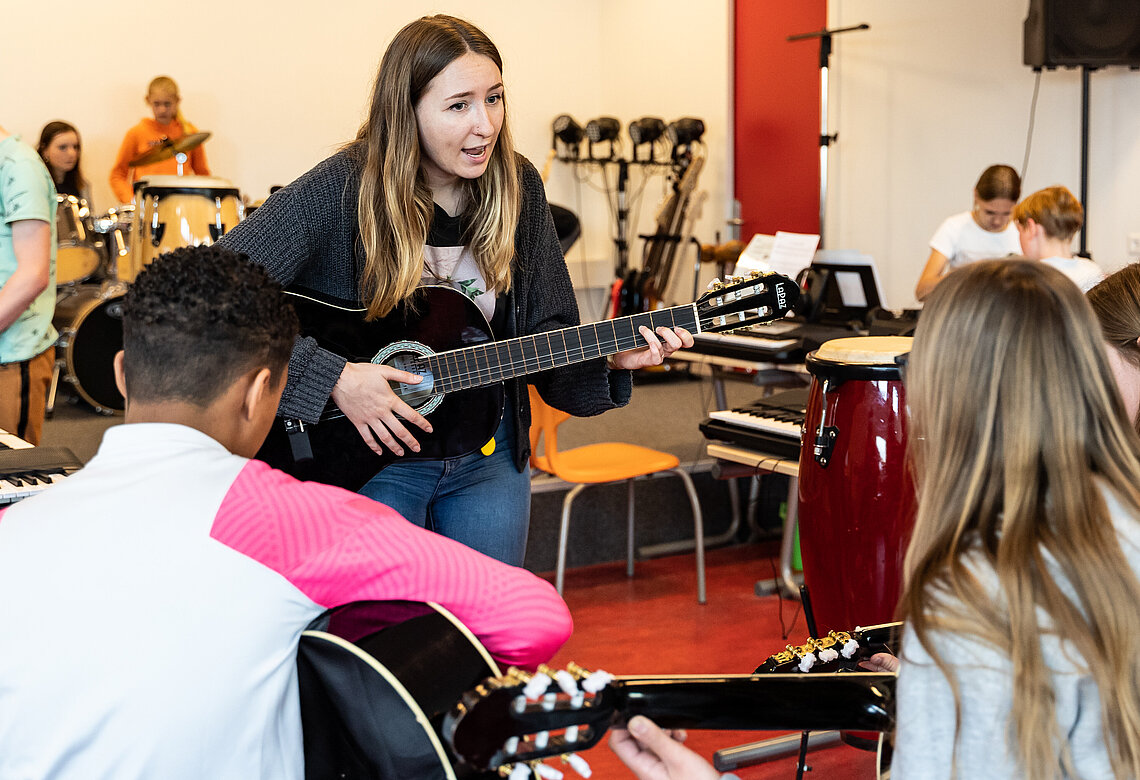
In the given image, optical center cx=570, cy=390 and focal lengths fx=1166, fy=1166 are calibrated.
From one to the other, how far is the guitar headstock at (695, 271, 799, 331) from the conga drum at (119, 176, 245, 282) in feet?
10.7

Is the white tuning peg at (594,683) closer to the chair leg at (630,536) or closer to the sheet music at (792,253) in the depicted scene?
the chair leg at (630,536)

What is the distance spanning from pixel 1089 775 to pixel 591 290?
8020 millimetres

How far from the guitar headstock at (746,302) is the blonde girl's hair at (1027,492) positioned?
91cm

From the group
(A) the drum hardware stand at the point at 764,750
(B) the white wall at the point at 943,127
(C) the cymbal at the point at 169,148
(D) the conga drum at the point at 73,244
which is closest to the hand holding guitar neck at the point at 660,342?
(A) the drum hardware stand at the point at 764,750

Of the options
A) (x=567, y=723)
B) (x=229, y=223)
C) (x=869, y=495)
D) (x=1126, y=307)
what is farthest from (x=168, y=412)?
(x=229, y=223)

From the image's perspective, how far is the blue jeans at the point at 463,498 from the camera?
6.32 ft

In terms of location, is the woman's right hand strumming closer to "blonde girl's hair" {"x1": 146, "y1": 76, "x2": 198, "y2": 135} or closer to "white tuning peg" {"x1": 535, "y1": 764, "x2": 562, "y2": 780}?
"white tuning peg" {"x1": 535, "y1": 764, "x2": 562, "y2": 780}

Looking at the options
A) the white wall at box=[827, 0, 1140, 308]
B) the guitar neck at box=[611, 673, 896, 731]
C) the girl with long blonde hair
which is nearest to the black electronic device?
the white wall at box=[827, 0, 1140, 308]

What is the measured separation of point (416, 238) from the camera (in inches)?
75.7

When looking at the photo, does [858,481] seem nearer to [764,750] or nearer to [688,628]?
[764,750]

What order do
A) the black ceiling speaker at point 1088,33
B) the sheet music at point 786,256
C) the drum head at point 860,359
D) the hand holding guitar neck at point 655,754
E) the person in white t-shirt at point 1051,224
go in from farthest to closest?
the black ceiling speaker at point 1088,33
the sheet music at point 786,256
the person in white t-shirt at point 1051,224
the drum head at point 860,359
the hand holding guitar neck at point 655,754

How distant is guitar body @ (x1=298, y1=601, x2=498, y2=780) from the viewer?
1.04m

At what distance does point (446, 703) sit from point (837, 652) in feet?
2.40

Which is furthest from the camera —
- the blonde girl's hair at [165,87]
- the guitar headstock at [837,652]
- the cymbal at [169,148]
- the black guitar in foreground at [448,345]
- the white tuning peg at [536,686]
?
the blonde girl's hair at [165,87]
